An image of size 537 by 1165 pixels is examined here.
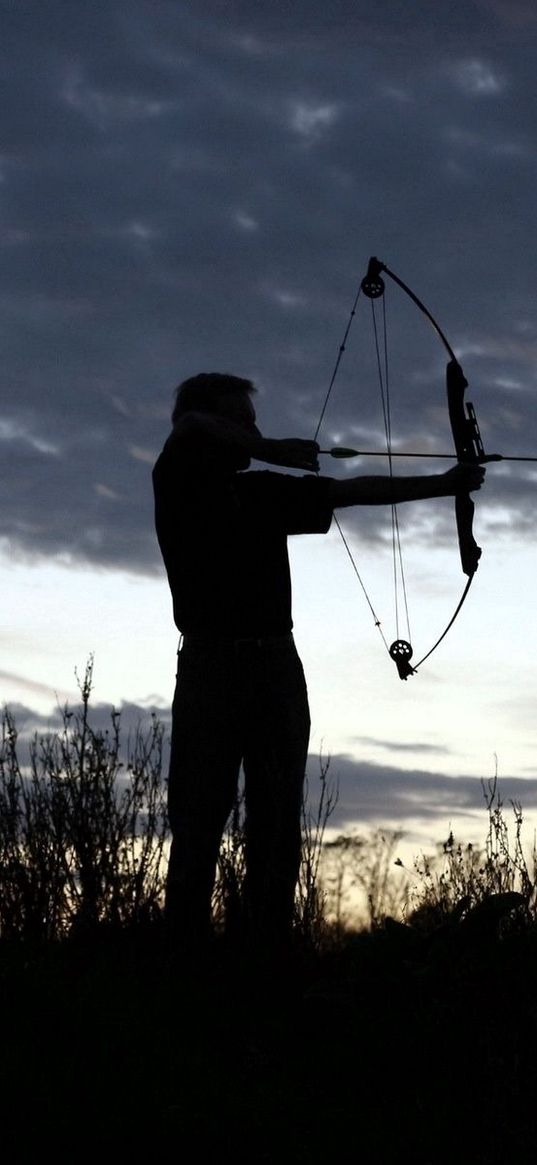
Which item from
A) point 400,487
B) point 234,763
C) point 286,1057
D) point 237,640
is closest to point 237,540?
point 237,640

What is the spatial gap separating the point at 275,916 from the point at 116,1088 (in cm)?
171

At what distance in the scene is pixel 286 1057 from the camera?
15.9 feet

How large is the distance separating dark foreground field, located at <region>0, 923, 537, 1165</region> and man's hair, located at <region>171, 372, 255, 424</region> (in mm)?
2374

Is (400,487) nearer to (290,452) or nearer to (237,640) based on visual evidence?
(290,452)

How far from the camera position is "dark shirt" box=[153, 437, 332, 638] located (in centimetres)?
576

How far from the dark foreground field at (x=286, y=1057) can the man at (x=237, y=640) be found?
18.6 inches

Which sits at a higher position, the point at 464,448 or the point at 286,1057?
the point at 464,448

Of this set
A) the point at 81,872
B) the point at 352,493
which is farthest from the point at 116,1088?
the point at 81,872

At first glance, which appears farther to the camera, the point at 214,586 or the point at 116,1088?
the point at 214,586

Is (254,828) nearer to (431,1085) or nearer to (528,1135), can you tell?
(431,1085)

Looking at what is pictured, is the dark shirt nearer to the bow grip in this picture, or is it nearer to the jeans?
the jeans

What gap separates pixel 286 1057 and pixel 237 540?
2.07m

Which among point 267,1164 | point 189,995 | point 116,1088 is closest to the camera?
point 267,1164

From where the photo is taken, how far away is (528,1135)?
4082mm
